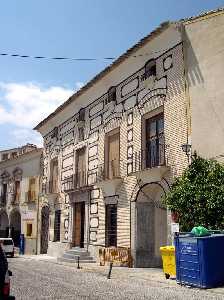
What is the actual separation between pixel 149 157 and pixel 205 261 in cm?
705

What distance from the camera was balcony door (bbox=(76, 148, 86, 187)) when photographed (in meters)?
22.7

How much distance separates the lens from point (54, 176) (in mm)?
27156

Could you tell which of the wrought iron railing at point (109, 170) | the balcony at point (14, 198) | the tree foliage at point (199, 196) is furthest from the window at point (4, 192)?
the tree foliage at point (199, 196)

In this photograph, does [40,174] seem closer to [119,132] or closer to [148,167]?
[119,132]

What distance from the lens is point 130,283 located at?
476 inches

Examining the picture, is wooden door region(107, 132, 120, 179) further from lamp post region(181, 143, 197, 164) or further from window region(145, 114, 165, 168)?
lamp post region(181, 143, 197, 164)

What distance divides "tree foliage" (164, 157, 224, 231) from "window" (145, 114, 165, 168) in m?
2.49

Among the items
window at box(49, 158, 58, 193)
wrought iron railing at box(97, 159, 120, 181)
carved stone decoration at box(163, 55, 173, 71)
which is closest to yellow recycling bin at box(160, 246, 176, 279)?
wrought iron railing at box(97, 159, 120, 181)

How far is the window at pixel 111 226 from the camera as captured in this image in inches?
759

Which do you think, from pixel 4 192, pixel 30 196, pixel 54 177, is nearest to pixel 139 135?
pixel 54 177

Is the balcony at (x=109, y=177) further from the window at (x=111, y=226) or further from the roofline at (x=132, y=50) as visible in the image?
the roofline at (x=132, y=50)

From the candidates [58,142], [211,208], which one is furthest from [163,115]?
[58,142]

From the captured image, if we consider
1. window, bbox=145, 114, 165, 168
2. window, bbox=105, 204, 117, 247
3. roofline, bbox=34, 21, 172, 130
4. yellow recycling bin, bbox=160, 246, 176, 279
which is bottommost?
yellow recycling bin, bbox=160, 246, 176, 279

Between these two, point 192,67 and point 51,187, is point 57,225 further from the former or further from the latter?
point 192,67
